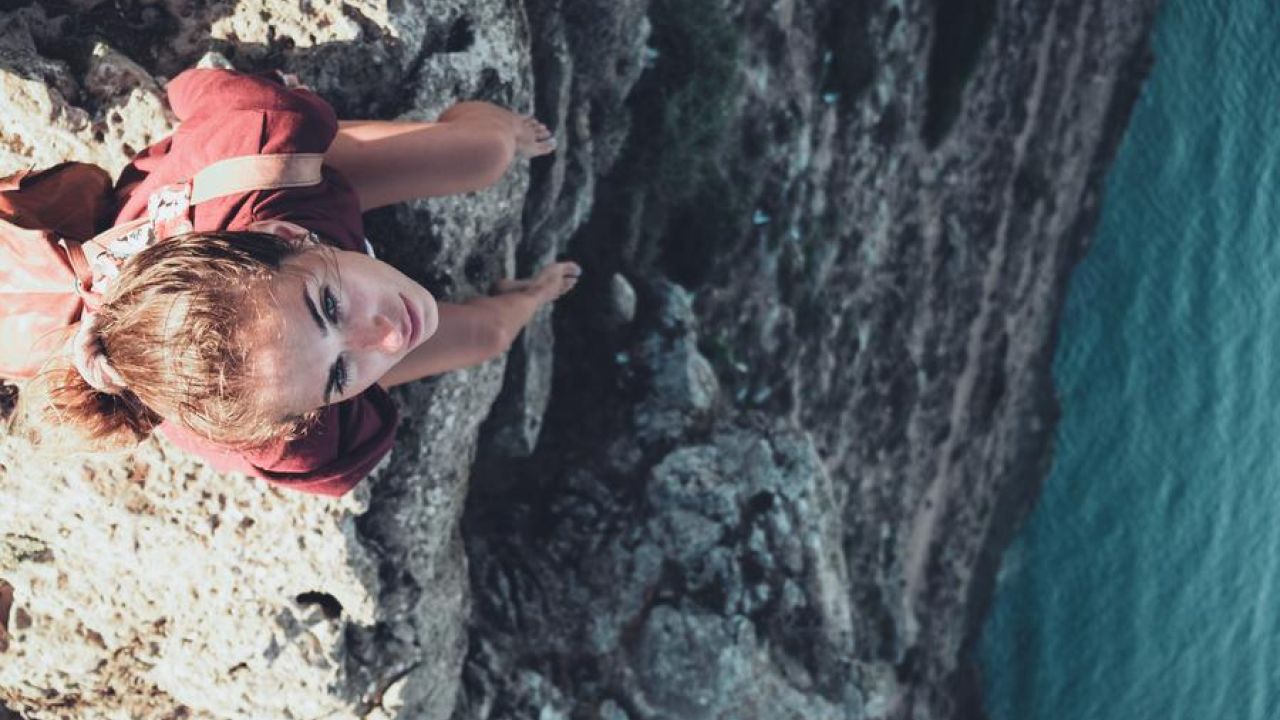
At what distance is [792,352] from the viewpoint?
13.7 metres

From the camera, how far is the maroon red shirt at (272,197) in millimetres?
4129

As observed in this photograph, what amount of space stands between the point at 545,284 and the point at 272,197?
2.95 meters

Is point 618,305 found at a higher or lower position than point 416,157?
lower

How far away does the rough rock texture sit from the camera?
19.4ft

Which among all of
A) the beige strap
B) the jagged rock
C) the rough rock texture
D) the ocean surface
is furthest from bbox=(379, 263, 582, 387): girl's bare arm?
the ocean surface

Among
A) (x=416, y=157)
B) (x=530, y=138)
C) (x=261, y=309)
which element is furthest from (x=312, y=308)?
(x=530, y=138)

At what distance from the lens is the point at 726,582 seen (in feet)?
29.1

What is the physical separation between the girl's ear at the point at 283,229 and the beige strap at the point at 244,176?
0.56 ft

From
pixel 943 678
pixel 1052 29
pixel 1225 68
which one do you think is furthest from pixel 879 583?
pixel 1225 68

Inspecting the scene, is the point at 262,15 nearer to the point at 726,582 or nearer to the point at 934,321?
the point at 726,582

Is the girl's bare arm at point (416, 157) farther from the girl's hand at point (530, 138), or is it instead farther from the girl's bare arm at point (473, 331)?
the girl's bare arm at point (473, 331)

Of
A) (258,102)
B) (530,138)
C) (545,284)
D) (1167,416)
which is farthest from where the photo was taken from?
(1167,416)

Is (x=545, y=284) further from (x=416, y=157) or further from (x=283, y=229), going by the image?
(x=283, y=229)

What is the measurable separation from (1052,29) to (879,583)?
35.0 ft
